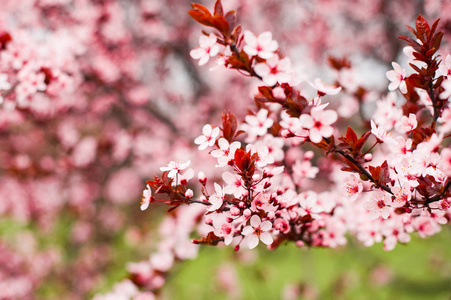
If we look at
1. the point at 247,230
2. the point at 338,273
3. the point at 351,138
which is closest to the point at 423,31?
the point at 351,138

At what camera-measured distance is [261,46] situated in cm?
114

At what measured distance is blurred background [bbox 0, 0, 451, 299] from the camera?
3355mm

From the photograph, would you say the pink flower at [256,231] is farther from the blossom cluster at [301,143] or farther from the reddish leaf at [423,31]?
the reddish leaf at [423,31]

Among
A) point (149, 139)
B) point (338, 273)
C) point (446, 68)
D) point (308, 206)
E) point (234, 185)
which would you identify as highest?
point (446, 68)

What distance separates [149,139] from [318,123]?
12.3 ft

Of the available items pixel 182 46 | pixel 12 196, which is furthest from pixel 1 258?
pixel 182 46

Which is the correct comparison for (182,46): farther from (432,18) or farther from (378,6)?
Answer: (432,18)

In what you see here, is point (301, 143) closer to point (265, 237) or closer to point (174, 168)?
point (265, 237)

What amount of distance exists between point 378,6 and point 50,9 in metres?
3.34

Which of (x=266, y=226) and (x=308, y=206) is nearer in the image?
(x=266, y=226)

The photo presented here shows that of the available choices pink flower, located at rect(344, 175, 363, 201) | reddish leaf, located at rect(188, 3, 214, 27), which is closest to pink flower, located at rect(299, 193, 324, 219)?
pink flower, located at rect(344, 175, 363, 201)

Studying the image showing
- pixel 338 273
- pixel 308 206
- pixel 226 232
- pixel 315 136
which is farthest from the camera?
pixel 338 273

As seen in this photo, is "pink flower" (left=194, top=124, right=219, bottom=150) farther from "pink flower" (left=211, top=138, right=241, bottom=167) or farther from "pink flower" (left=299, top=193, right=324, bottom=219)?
"pink flower" (left=299, top=193, right=324, bottom=219)

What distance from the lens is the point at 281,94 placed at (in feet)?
3.77
